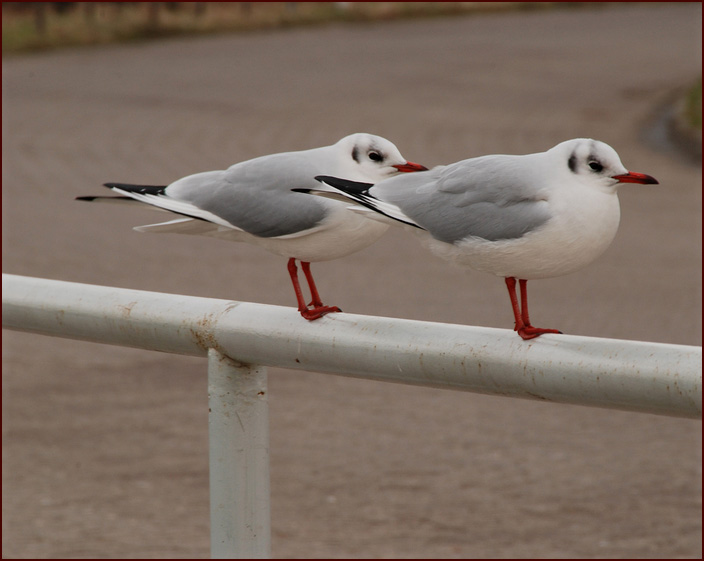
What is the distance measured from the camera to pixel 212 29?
20.7m

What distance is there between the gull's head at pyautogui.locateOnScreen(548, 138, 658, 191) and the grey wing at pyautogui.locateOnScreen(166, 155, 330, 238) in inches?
15.8

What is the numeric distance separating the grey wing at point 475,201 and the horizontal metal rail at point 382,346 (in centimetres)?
19

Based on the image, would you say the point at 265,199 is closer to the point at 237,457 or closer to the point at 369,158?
the point at 369,158

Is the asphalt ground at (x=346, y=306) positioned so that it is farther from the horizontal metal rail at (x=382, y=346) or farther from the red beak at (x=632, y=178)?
the red beak at (x=632, y=178)

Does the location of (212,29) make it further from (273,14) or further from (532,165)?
(532,165)

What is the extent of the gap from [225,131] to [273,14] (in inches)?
339

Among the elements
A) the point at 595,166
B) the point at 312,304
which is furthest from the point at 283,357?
the point at 595,166

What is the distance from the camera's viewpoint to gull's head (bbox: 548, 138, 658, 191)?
1689 millimetres

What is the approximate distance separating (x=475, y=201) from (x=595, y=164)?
0.23 m

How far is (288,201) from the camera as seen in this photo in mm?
1921

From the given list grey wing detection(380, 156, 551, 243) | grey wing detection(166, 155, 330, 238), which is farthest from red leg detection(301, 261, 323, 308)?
grey wing detection(380, 156, 551, 243)

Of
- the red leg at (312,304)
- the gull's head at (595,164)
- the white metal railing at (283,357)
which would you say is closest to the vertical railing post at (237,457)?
the white metal railing at (283,357)

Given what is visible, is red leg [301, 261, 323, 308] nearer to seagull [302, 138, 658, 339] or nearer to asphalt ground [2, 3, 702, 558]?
seagull [302, 138, 658, 339]

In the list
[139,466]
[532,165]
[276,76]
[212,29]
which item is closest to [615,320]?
[139,466]
